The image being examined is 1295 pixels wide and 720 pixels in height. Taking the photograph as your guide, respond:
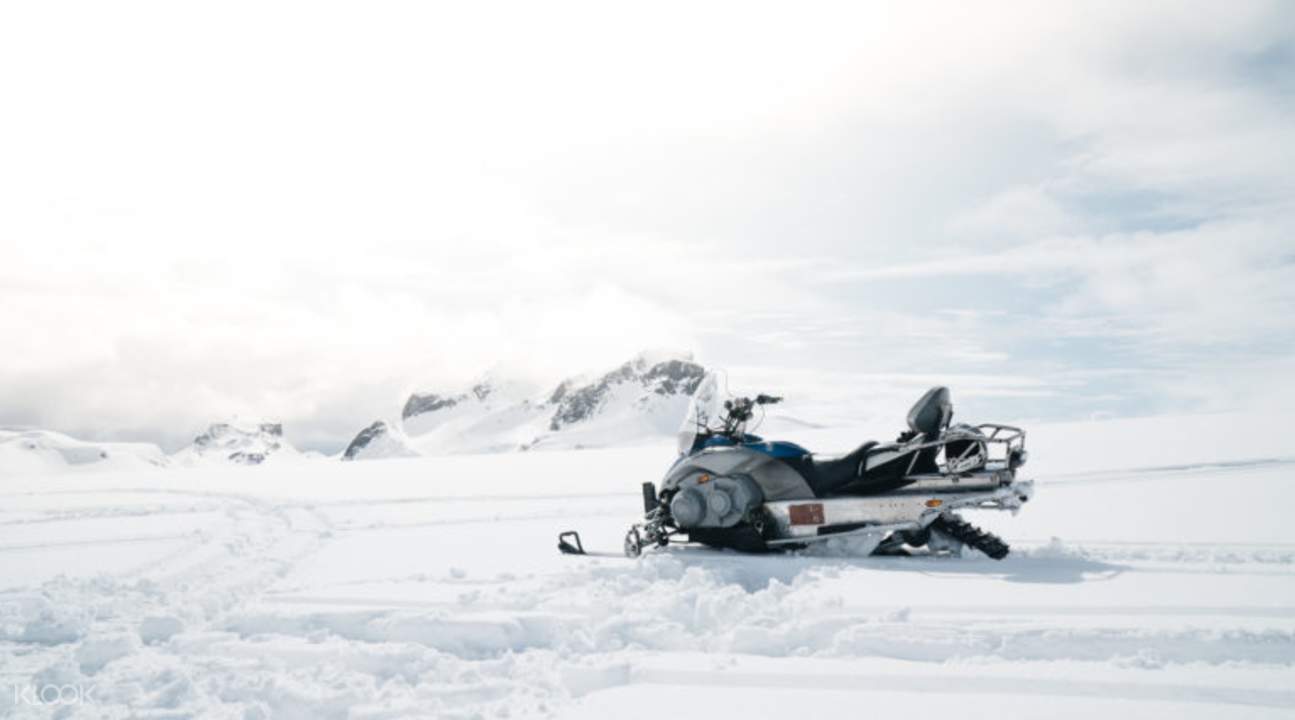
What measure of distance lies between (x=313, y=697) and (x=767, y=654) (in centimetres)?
254

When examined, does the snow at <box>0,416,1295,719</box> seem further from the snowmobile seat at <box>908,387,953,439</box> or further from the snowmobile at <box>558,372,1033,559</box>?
the snowmobile seat at <box>908,387,953,439</box>

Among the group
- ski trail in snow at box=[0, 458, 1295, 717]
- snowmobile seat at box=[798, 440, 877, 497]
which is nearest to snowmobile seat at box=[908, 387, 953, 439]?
snowmobile seat at box=[798, 440, 877, 497]

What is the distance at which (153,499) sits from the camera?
1695 cm

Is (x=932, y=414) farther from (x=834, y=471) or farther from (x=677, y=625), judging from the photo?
(x=677, y=625)

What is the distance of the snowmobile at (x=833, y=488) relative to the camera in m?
6.91

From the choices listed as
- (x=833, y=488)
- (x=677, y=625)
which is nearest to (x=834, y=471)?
(x=833, y=488)

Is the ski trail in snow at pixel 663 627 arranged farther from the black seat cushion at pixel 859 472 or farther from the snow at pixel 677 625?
the black seat cushion at pixel 859 472

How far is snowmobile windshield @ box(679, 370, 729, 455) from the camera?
8180 millimetres

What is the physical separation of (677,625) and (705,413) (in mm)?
3321

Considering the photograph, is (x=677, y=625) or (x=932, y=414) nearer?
(x=677, y=625)

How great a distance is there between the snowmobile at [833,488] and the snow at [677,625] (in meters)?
0.35

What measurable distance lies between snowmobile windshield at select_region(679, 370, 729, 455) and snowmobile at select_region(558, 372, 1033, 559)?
→ 0.01 metres

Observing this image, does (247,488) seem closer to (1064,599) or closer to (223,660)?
(223,660)

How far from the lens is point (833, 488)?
7398 millimetres
